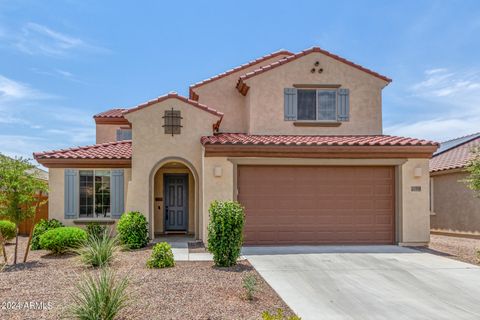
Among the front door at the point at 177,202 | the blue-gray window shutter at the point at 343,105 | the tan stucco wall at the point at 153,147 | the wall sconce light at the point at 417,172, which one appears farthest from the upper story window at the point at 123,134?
the wall sconce light at the point at 417,172

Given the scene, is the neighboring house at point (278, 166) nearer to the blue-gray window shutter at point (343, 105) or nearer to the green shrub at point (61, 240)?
the blue-gray window shutter at point (343, 105)

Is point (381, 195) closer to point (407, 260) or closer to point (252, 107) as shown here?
point (407, 260)

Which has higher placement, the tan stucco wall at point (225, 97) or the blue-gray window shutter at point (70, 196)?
the tan stucco wall at point (225, 97)

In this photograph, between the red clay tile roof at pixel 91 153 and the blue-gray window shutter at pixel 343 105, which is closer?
the red clay tile roof at pixel 91 153

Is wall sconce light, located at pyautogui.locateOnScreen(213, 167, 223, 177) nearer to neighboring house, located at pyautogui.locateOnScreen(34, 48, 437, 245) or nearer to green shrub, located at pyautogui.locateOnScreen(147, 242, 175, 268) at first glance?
neighboring house, located at pyautogui.locateOnScreen(34, 48, 437, 245)

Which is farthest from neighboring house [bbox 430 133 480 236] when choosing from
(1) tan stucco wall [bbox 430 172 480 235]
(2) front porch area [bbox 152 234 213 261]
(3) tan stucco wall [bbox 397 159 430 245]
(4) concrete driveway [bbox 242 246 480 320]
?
(2) front porch area [bbox 152 234 213 261]

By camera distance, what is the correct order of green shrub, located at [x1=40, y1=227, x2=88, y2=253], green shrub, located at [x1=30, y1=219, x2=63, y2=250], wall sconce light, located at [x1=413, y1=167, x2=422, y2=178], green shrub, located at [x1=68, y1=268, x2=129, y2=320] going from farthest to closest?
green shrub, located at [x1=30, y1=219, x2=63, y2=250] < wall sconce light, located at [x1=413, y1=167, x2=422, y2=178] < green shrub, located at [x1=40, y1=227, x2=88, y2=253] < green shrub, located at [x1=68, y1=268, x2=129, y2=320]

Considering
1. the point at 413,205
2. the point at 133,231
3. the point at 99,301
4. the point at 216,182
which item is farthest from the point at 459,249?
the point at 99,301

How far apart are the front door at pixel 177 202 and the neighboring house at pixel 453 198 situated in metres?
11.2

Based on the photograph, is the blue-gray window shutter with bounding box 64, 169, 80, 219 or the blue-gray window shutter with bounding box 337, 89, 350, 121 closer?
the blue-gray window shutter with bounding box 64, 169, 80, 219

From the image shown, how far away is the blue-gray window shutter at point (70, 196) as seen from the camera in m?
14.8

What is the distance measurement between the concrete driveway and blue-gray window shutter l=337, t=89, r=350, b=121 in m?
5.56

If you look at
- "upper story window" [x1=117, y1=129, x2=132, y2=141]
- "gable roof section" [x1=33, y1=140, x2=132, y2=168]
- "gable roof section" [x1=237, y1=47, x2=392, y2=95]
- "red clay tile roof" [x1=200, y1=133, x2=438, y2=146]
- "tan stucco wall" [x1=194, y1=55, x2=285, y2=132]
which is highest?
"gable roof section" [x1=237, y1=47, x2=392, y2=95]

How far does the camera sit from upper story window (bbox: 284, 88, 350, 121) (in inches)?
610
